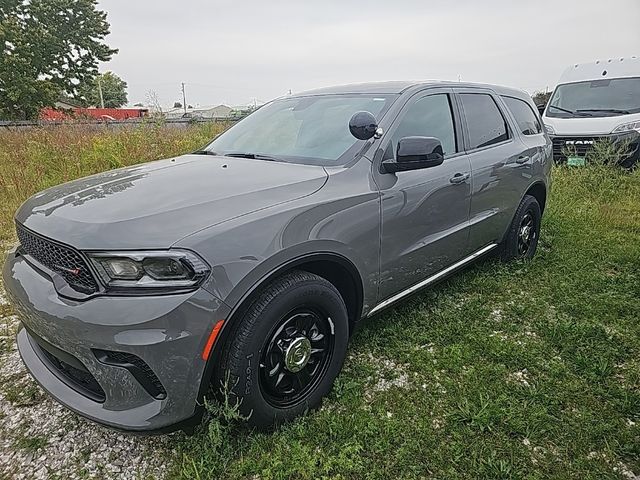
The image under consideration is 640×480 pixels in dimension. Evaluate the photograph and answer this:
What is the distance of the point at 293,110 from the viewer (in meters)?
3.21

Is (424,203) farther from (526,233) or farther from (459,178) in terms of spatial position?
(526,233)

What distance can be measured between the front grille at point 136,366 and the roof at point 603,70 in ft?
33.8

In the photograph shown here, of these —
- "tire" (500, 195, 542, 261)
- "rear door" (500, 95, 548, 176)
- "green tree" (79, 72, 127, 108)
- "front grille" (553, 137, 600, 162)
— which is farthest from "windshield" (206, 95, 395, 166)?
"green tree" (79, 72, 127, 108)

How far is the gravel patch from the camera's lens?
1978mm

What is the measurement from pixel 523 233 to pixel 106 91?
159 feet

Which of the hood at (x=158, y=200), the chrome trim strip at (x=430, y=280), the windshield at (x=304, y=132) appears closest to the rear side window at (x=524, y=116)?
the chrome trim strip at (x=430, y=280)

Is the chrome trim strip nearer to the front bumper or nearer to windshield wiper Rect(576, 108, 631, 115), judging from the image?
the front bumper

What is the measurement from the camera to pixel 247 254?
72.9 inches

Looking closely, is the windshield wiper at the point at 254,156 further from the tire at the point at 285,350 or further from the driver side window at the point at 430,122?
the tire at the point at 285,350

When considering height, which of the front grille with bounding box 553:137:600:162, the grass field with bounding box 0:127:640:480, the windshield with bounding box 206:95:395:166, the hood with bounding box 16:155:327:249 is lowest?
the grass field with bounding box 0:127:640:480

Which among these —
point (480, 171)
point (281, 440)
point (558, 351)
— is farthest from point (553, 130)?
point (281, 440)

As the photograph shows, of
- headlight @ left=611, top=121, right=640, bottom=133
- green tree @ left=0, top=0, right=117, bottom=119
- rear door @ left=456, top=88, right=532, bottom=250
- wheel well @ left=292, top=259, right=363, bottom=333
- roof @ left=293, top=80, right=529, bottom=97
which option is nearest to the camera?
wheel well @ left=292, top=259, right=363, bottom=333

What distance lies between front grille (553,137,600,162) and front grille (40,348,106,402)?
29.0 feet

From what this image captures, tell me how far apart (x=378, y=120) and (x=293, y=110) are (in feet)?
2.58
